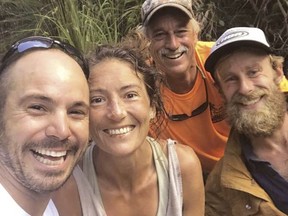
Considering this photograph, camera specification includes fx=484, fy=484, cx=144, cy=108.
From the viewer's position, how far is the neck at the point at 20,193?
6.34 feet

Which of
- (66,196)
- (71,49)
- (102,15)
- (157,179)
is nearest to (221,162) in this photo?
(157,179)

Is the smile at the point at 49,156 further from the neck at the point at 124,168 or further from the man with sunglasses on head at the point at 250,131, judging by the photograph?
the man with sunglasses on head at the point at 250,131

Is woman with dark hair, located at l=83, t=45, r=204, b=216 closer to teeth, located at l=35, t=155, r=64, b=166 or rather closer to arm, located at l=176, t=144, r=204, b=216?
arm, located at l=176, t=144, r=204, b=216

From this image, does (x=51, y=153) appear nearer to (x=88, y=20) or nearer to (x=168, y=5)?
(x=168, y=5)

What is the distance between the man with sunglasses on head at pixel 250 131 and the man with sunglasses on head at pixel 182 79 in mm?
407

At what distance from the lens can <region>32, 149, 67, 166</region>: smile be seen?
1911mm

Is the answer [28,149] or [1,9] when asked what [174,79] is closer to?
[28,149]

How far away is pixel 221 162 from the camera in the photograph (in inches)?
123

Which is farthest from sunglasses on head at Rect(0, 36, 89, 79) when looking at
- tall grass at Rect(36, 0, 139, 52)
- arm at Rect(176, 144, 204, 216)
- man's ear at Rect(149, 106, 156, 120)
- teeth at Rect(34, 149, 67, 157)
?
tall grass at Rect(36, 0, 139, 52)

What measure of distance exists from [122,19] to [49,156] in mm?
3850

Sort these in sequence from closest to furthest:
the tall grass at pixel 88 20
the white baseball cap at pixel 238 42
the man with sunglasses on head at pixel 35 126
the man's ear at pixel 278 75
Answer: the man with sunglasses on head at pixel 35 126 → the white baseball cap at pixel 238 42 → the man's ear at pixel 278 75 → the tall grass at pixel 88 20

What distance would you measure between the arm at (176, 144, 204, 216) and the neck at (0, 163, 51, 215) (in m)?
1.05

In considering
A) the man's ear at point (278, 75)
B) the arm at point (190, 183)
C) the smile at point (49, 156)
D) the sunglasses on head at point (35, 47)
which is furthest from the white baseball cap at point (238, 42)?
the smile at point (49, 156)

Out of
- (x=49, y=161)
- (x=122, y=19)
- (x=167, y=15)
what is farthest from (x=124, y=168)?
(x=122, y=19)
